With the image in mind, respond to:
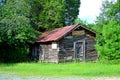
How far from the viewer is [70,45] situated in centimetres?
3869

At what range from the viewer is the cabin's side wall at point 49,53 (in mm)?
38156

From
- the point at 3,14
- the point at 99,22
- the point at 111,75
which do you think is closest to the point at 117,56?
the point at 111,75

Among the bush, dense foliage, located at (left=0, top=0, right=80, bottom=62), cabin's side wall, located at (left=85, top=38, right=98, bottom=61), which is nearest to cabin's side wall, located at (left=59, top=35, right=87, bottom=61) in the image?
cabin's side wall, located at (left=85, top=38, right=98, bottom=61)

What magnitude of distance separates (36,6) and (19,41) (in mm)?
12868

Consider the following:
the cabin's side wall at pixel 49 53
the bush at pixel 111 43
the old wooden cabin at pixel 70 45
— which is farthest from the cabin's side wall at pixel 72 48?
the bush at pixel 111 43

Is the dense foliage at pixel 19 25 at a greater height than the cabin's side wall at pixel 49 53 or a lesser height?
greater

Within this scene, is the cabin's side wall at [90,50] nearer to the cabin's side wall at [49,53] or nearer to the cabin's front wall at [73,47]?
the cabin's front wall at [73,47]

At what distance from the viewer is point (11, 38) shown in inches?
1574

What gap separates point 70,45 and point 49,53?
2.65 m

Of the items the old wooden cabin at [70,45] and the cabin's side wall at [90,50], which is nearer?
the old wooden cabin at [70,45]

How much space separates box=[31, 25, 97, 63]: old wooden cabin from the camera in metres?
37.9

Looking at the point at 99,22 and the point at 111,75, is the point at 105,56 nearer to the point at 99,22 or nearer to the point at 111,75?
the point at 111,75

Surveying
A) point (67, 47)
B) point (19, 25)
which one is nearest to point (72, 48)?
point (67, 47)

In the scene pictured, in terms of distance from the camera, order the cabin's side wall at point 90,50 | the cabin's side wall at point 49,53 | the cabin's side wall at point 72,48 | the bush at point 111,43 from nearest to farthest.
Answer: the bush at point 111,43 → the cabin's side wall at point 72,48 → the cabin's side wall at point 49,53 → the cabin's side wall at point 90,50
